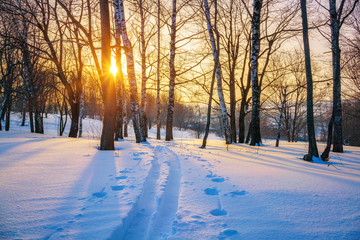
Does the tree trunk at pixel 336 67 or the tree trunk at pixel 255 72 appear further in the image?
the tree trunk at pixel 255 72

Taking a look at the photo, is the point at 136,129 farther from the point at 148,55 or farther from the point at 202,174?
the point at 148,55

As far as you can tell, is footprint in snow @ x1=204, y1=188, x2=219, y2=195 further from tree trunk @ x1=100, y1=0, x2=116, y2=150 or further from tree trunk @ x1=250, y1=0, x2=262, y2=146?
tree trunk @ x1=250, y1=0, x2=262, y2=146

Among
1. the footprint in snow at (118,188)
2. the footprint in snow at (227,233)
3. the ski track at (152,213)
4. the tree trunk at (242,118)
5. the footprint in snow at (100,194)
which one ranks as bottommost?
the ski track at (152,213)

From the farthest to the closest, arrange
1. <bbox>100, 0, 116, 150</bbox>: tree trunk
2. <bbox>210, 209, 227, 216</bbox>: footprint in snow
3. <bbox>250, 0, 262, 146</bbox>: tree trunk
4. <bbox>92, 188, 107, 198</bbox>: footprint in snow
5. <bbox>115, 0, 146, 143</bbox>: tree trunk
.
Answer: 1. <bbox>250, 0, 262, 146</bbox>: tree trunk
2. <bbox>115, 0, 146, 143</bbox>: tree trunk
3. <bbox>100, 0, 116, 150</bbox>: tree trunk
4. <bbox>92, 188, 107, 198</bbox>: footprint in snow
5. <bbox>210, 209, 227, 216</bbox>: footprint in snow

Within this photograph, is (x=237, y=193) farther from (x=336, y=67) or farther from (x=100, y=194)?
(x=336, y=67)

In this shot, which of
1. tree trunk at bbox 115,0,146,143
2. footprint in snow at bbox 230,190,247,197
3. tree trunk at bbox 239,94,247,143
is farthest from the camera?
tree trunk at bbox 239,94,247,143

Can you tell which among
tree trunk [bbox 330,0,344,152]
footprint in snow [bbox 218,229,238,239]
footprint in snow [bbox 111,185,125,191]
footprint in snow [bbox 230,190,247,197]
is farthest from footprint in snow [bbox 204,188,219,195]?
tree trunk [bbox 330,0,344,152]

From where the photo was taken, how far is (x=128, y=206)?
1436 mm

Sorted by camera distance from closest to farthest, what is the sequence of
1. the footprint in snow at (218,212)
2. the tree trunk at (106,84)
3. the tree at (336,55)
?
1. the footprint in snow at (218,212)
2. the tree trunk at (106,84)
3. the tree at (336,55)

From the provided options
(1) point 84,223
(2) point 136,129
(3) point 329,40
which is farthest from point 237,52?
(1) point 84,223

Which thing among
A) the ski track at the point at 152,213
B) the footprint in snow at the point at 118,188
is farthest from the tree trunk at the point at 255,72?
the footprint in snow at the point at 118,188

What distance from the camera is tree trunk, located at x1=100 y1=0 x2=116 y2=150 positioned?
4.23 meters

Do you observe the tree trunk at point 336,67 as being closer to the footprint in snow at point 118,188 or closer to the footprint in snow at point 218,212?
A: the footprint in snow at point 218,212

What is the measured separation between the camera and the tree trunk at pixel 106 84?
423cm
